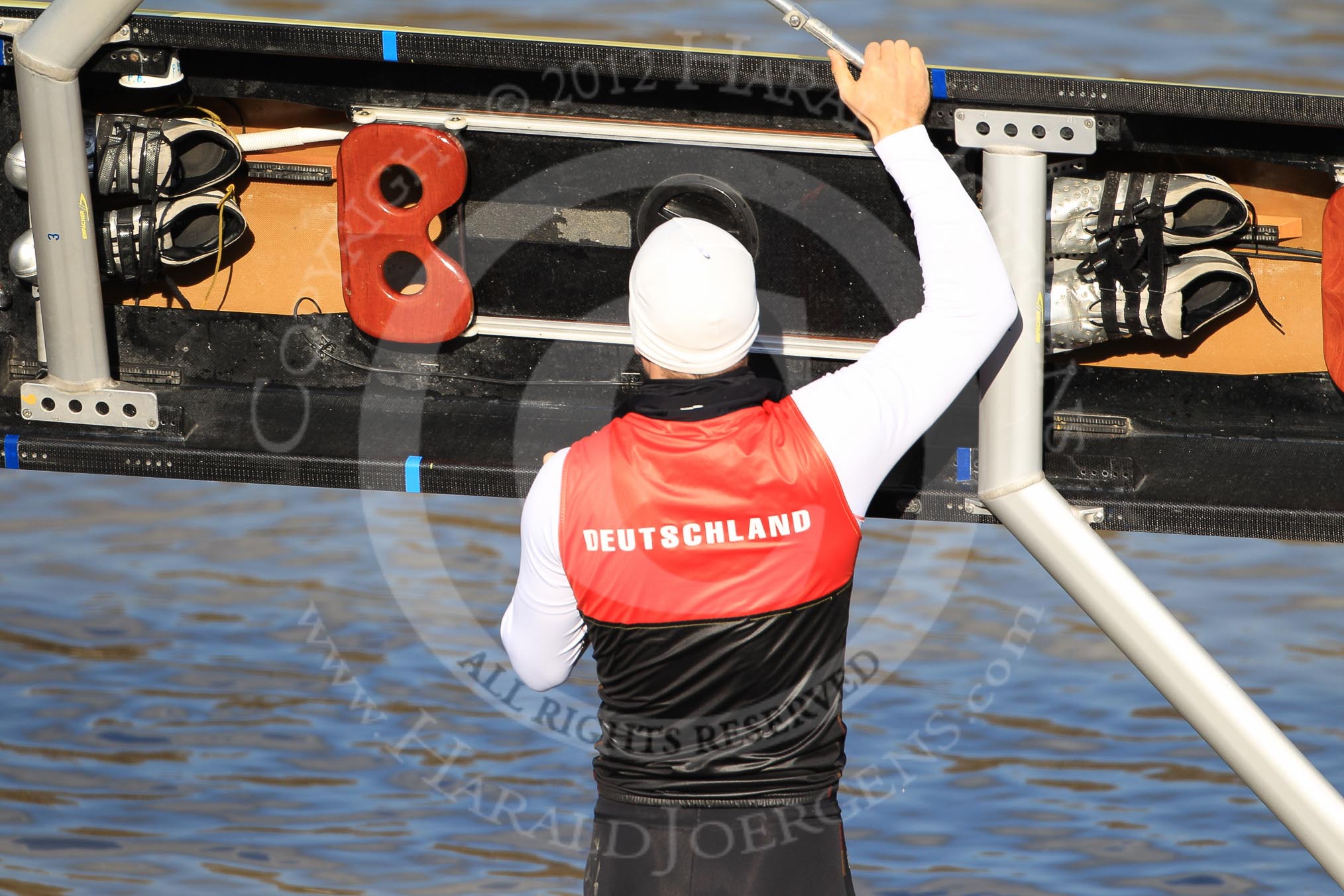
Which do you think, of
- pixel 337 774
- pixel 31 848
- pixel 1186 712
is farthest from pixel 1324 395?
pixel 31 848

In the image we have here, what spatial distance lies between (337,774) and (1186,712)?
9.38 feet

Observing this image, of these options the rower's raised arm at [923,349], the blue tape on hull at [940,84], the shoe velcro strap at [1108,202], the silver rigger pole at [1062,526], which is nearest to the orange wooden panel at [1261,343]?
the shoe velcro strap at [1108,202]

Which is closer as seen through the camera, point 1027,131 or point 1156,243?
→ point 1027,131

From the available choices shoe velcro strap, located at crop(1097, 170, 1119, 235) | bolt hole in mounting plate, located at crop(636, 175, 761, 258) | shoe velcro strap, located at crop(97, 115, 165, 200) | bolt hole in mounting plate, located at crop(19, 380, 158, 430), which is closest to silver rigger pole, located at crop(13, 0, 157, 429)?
bolt hole in mounting plate, located at crop(19, 380, 158, 430)

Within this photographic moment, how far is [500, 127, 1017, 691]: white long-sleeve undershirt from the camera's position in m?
2.40

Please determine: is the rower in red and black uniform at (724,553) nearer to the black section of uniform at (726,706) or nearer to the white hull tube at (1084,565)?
the black section of uniform at (726,706)

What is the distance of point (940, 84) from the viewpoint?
3.24m

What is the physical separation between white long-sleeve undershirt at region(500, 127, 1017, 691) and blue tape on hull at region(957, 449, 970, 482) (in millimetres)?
980

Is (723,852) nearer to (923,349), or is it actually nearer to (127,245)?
(923,349)

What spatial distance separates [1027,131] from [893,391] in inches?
42.2

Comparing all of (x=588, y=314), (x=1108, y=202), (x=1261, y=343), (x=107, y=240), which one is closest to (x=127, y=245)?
(x=107, y=240)

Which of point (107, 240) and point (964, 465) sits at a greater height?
point (107, 240)

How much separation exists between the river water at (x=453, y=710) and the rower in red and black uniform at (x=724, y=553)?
2287mm

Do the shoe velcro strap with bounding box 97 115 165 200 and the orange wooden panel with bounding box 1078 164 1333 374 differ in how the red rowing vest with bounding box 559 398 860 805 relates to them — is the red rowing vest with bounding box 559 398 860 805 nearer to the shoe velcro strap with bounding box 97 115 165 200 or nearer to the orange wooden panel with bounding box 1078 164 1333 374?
the orange wooden panel with bounding box 1078 164 1333 374
